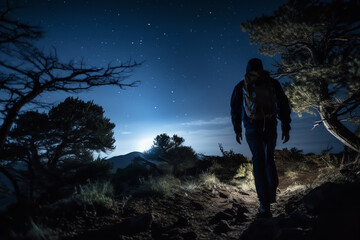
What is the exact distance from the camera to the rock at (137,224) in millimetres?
2285

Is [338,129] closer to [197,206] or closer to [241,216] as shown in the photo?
[241,216]

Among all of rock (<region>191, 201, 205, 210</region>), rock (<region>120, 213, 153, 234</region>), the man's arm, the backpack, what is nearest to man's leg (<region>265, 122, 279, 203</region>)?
the backpack

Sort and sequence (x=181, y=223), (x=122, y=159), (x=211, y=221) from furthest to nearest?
(x=122, y=159), (x=211, y=221), (x=181, y=223)

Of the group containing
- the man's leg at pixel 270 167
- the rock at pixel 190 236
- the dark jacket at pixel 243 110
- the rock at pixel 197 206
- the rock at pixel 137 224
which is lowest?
the rock at pixel 197 206

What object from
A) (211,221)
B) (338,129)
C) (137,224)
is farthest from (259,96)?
(338,129)

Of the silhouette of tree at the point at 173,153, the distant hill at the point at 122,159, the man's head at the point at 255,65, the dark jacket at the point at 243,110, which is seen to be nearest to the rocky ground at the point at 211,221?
the dark jacket at the point at 243,110

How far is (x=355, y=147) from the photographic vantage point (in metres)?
5.09

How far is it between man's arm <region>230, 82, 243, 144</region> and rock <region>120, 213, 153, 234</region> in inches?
73.9

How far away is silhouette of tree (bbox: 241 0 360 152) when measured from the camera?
4.88 meters

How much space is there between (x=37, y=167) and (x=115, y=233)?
4.93 feet

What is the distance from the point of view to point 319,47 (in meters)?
5.98

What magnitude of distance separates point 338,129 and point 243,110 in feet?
14.1

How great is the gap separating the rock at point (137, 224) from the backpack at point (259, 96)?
2.02 metres

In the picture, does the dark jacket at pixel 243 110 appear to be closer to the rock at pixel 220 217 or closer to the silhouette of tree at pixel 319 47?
the rock at pixel 220 217
